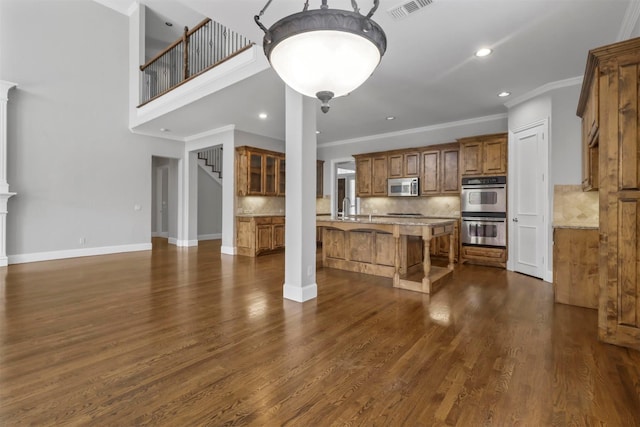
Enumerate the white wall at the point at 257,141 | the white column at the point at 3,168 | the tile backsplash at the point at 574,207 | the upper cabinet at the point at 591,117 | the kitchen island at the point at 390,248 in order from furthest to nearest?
the white wall at the point at 257,141
the white column at the point at 3,168
the kitchen island at the point at 390,248
the tile backsplash at the point at 574,207
the upper cabinet at the point at 591,117

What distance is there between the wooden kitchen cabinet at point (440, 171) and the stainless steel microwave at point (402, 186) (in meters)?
0.14

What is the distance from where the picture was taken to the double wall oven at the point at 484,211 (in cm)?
538

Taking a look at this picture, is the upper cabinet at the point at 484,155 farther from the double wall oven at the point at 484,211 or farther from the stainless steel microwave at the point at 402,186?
the stainless steel microwave at the point at 402,186

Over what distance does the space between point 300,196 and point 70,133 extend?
5638mm

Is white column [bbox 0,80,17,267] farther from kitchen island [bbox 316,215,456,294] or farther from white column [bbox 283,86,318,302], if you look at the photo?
kitchen island [bbox 316,215,456,294]

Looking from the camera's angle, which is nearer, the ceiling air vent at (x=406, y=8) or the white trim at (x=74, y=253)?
the ceiling air vent at (x=406, y=8)

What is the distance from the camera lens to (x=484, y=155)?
5586mm

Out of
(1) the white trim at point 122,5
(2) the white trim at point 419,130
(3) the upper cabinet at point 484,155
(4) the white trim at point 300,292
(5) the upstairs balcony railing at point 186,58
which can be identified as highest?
(1) the white trim at point 122,5

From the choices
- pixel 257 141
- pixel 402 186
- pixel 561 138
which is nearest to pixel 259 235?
pixel 257 141

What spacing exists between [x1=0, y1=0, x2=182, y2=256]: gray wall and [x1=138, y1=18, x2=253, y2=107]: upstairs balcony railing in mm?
659

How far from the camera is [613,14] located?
2.78 m

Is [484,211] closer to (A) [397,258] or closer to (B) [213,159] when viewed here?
(A) [397,258]

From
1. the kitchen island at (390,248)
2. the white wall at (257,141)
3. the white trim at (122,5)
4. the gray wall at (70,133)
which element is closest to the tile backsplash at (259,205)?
the white wall at (257,141)

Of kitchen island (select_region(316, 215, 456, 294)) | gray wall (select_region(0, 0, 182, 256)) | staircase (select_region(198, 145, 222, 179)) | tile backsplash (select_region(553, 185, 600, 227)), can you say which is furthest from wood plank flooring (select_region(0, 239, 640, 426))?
staircase (select_region(198, 145, 222, 179))
